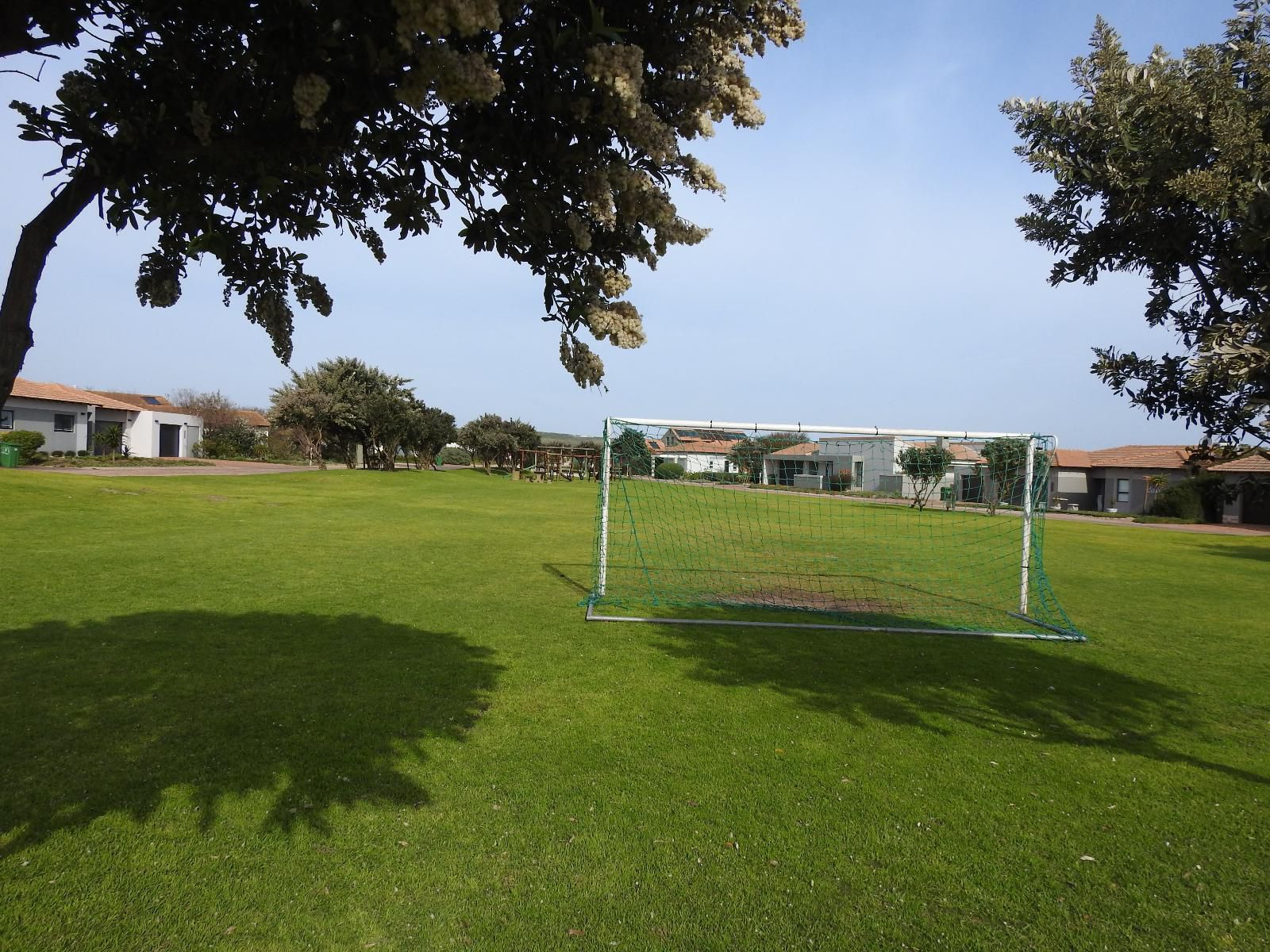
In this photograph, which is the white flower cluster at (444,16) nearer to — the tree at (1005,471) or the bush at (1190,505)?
the tree at (1005,471)

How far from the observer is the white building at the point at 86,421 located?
134 feet

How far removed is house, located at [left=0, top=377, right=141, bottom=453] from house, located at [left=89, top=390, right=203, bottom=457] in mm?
2146

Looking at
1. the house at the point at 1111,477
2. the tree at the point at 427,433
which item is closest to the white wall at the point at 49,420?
the tree at the point at 427,433

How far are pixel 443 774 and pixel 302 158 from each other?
3823mm

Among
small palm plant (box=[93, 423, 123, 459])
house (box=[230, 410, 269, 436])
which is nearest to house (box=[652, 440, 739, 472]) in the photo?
small palm plant (box=[93, 423, 123, 459])

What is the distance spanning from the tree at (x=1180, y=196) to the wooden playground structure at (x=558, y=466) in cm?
4704

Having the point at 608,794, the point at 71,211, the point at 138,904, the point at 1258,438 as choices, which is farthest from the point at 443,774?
the point at 1258,438

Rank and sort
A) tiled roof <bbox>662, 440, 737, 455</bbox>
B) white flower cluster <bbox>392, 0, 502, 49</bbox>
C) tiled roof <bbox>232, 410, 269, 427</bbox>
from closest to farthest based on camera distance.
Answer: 1. white flower cluster <bbox>392, 0, 502, 49</bbox>
2. tiled roof <bbox>662, 440, 737, 455</bbox>
3. tiled roof <bbox>232, 410, 269, 427</bbox>

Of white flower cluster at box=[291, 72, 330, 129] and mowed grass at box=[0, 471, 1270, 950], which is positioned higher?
white flower cluster at box=[291, 72, 330, 129]

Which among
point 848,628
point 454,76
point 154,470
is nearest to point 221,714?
point 454,76

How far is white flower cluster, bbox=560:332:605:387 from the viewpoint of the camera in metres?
2.73

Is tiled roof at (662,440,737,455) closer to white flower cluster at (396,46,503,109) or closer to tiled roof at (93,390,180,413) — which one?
white flower cluster at (396,46,503,109)

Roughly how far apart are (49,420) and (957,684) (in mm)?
49409

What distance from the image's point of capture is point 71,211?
2.62 meters
